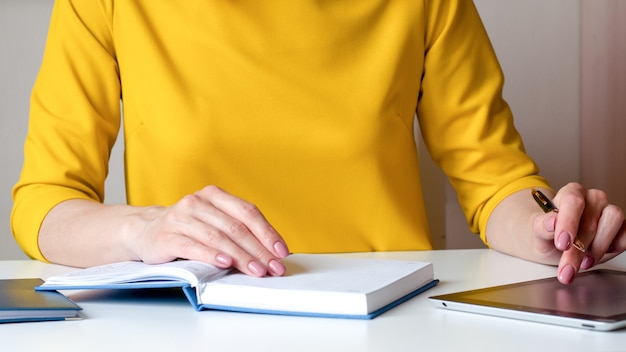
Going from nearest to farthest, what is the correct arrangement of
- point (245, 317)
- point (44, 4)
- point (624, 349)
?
point (624, 349) → point (245, 317) → point (44, 4)

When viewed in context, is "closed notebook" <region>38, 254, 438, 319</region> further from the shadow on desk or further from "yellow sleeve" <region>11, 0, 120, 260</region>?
"yellow sleeve" <region>11, 0, 120, 260</region>

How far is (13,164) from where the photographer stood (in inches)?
79.1

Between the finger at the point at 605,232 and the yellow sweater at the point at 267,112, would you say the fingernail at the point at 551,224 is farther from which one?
the yellow sweater at the point at 267,112

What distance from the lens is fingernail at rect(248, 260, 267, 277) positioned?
0.78 metres

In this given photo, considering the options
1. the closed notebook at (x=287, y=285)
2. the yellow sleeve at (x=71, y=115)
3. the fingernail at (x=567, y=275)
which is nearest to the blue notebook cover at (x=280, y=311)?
the closed notebook at (x=287, y=285)

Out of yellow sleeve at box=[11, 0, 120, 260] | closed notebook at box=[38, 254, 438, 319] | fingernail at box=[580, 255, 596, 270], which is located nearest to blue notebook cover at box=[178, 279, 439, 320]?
closed notebook at box=[38, 254, 438, 319]

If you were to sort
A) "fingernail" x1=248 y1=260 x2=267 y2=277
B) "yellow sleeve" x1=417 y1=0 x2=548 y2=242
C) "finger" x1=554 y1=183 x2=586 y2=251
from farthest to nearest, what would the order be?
"yellow sleeve" x1=417 y1=0 x2=548 y2=242, "finger" x1=554 y1=183 x2=586 y2=251, "fingernail" x1=248 y1=260 x2=267 y2=277

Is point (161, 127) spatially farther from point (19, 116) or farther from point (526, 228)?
point (19, 116)

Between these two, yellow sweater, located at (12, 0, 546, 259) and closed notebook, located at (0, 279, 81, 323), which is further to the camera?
yellow sweater, located at (12, 0, 546, 259)

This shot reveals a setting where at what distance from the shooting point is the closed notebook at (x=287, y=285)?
706 millimetres

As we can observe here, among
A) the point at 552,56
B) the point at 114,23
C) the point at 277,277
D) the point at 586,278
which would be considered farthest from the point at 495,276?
the point at 552,56

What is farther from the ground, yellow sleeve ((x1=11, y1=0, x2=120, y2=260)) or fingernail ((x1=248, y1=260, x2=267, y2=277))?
yellow sleeve ((x1=11, y1=0, x2=120, y2=260))

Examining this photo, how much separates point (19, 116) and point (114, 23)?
0.80 metres

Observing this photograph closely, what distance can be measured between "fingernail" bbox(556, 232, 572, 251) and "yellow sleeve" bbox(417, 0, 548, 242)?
406mm
